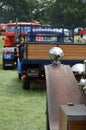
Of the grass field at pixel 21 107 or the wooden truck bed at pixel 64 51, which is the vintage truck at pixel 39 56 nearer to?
the wooden truck bed at pixel 64 51

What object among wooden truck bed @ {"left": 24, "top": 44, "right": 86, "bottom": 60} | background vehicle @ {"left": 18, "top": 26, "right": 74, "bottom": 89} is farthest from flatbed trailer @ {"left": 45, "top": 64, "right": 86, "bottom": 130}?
wooden truck bed @ {"left": 24, "top": 44, "right": 86, "bottom": 60}

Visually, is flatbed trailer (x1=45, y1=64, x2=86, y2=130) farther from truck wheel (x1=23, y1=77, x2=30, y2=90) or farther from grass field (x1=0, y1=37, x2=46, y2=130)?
truck wheel (x1=23, y1=77, x2=30, y2=90)

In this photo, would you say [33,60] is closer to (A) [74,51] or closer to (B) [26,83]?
(B) [26,83]

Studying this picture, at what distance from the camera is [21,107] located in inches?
331

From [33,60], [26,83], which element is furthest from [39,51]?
[26,83]

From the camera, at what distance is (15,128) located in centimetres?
652

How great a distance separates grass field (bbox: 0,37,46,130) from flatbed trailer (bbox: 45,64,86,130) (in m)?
2.24

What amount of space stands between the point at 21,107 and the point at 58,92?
15.0ft

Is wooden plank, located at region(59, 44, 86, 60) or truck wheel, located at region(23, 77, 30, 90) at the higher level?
wooden plank, located at region(59, 44, 86, 60)

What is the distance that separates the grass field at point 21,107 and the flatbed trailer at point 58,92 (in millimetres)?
2236

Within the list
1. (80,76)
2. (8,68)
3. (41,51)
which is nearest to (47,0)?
(8,68)

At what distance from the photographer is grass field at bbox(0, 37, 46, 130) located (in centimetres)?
683

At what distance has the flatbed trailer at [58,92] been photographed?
11.1 feet

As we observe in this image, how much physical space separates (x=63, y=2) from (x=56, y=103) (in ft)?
276
